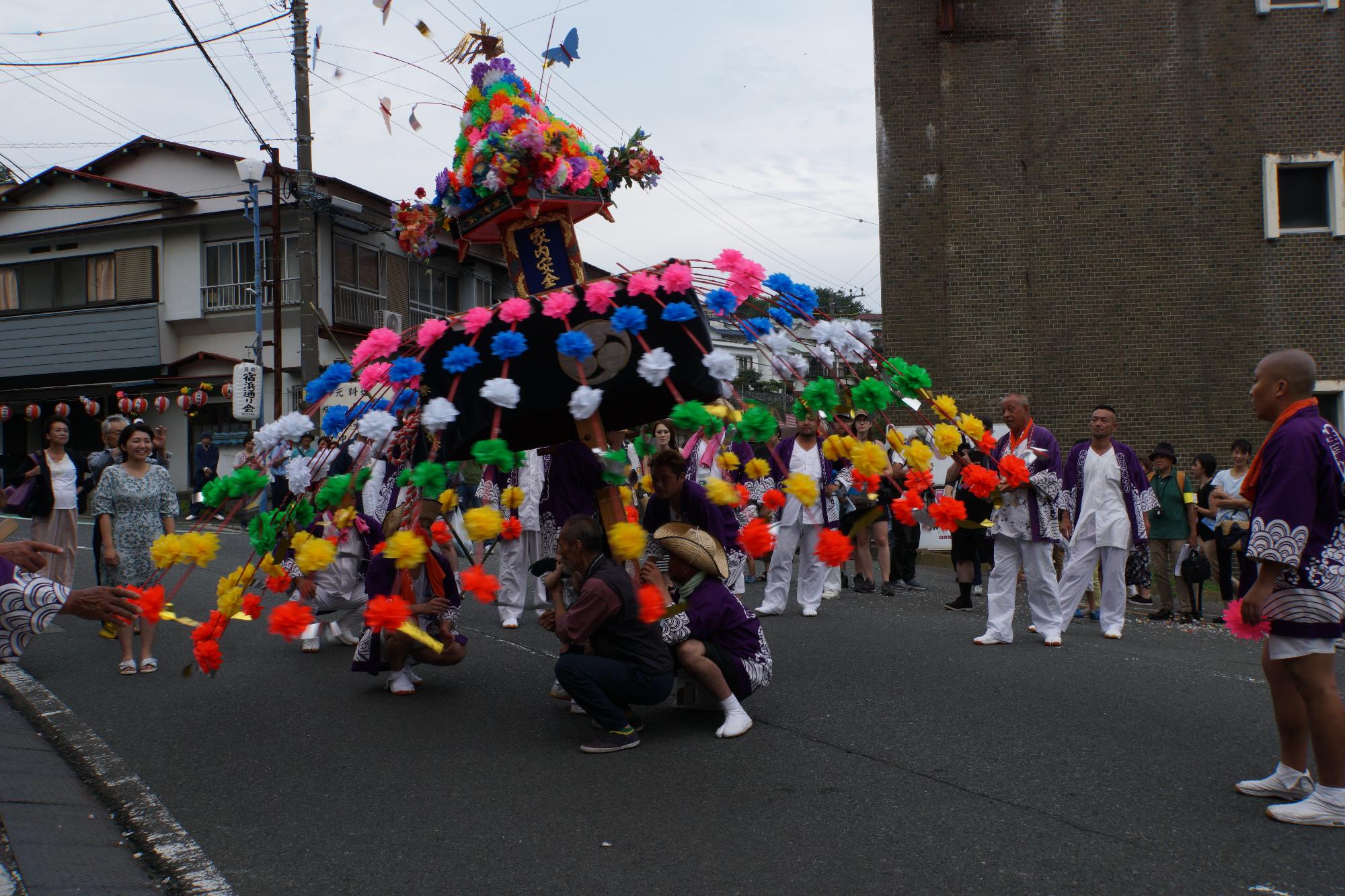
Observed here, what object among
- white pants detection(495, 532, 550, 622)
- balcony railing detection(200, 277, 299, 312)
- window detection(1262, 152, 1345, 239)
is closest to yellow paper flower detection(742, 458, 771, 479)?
white pants detection(495, 532, 550, 622)

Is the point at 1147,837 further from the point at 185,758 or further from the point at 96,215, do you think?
the point at 96,215

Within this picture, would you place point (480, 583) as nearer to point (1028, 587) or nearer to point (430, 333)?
point (430, 333)

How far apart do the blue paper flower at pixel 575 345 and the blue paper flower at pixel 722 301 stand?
0.67m

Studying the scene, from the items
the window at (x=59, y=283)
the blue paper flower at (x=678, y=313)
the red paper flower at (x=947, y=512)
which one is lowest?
the red paper flower at (x=947, y=512)

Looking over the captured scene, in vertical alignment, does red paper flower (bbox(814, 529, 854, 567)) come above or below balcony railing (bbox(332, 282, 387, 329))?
below

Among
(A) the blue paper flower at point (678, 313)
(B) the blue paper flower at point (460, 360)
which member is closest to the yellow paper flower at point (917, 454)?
(A) the blue paper flower at point (678, 313)

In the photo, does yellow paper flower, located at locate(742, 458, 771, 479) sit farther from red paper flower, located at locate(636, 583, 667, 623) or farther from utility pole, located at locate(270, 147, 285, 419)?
utility pole, located at locate(270, 147, 285, 419)

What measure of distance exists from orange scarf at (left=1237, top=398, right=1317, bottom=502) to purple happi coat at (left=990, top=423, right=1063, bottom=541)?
351 cm

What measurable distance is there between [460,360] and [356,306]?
23.2 metres

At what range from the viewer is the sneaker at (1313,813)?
4.33 meters

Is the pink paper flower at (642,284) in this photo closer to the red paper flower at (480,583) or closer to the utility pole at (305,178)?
the red paper flower at (480,583)

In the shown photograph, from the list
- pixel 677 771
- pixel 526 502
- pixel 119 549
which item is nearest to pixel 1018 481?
pixel 677 771

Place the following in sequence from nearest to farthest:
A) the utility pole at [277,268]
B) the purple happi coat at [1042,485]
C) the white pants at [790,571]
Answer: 1. the purple happi coat at [1042,485]
2. the white pants at [790,571]
3. the utility pole at [277,268]

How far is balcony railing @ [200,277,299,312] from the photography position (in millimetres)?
26031
